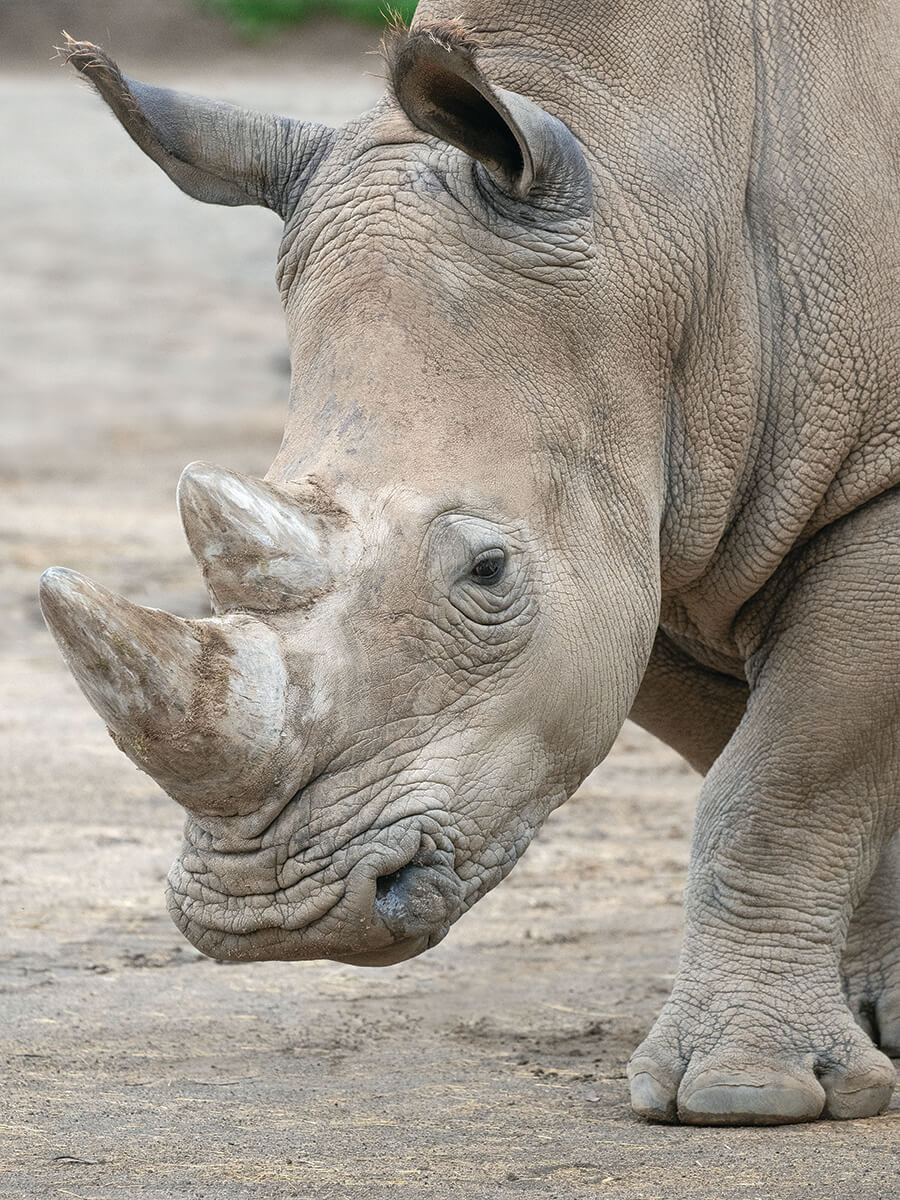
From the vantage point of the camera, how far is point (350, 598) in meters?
3.78

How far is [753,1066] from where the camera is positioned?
4.41 meters

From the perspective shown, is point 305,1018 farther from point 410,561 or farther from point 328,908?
point 410,561

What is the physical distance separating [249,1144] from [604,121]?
82.4 inches

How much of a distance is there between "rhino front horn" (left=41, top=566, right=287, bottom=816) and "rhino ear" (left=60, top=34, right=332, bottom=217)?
1.18m

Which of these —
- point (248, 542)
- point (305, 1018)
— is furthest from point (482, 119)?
point (305, 1018)

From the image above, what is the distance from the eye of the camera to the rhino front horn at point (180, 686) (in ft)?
11.5

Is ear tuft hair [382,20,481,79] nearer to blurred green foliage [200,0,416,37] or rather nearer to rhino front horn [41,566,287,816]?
rhino front horn [41,566,287,816]

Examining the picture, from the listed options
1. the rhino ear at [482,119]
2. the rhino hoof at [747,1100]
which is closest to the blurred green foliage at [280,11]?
the rhino ear at [482,119]

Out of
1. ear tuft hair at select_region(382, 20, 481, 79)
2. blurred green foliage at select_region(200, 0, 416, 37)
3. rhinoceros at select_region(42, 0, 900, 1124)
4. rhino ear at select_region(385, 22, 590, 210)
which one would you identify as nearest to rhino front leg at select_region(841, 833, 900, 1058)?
rhinoceros at select_region(42, 0, 900, 1124)

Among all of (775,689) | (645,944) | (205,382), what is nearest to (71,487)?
(205,382)

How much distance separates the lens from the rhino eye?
389 cm

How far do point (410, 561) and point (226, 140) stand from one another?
1.15 metres

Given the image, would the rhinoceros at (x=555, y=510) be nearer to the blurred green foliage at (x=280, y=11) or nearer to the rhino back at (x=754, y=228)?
the rhino back at (x=754, y=228)

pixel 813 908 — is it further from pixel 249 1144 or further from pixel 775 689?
pixel 249 1144
